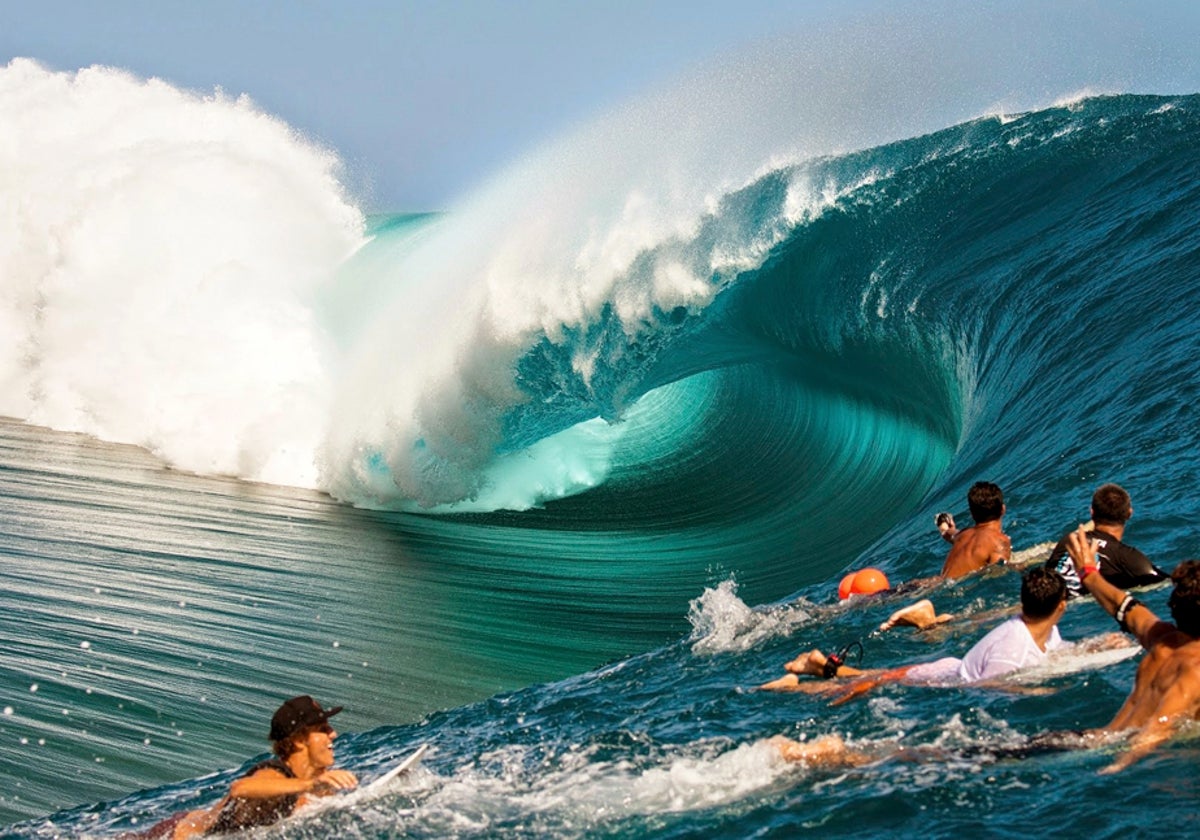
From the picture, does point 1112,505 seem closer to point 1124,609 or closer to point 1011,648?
point 1011,648

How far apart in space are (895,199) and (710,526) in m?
4.76

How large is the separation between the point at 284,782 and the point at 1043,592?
3.55 meters

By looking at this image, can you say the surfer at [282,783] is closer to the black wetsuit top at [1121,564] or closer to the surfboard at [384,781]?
the surfboard at [384,781]

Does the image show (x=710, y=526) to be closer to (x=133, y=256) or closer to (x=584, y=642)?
(x=584, y=642)

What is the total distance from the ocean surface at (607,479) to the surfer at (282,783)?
16 cm

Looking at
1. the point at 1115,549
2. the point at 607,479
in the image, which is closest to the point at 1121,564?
the point at 1115,549

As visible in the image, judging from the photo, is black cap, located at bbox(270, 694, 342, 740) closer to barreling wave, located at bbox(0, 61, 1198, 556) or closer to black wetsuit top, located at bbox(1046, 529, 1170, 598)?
black wetsuit top, located at bbox(1046, 529, 1170, 598)

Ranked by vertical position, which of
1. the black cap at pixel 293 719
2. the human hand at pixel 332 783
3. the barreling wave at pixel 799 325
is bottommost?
the human hand at pixel 332 783

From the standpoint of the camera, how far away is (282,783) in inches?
230

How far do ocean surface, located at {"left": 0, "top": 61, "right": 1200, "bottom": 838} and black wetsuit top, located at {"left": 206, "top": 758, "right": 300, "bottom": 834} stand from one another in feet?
0.35

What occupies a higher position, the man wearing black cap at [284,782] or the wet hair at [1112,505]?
the wet hair at [1112,505]

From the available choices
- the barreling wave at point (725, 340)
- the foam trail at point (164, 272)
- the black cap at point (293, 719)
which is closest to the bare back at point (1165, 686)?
the black cap at point (293, 719)

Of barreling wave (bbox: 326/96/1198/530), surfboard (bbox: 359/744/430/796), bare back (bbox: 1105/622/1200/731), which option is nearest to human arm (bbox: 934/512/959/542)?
bare back (bbox: 1105/622/1200/731)

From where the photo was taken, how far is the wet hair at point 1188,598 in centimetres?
493
